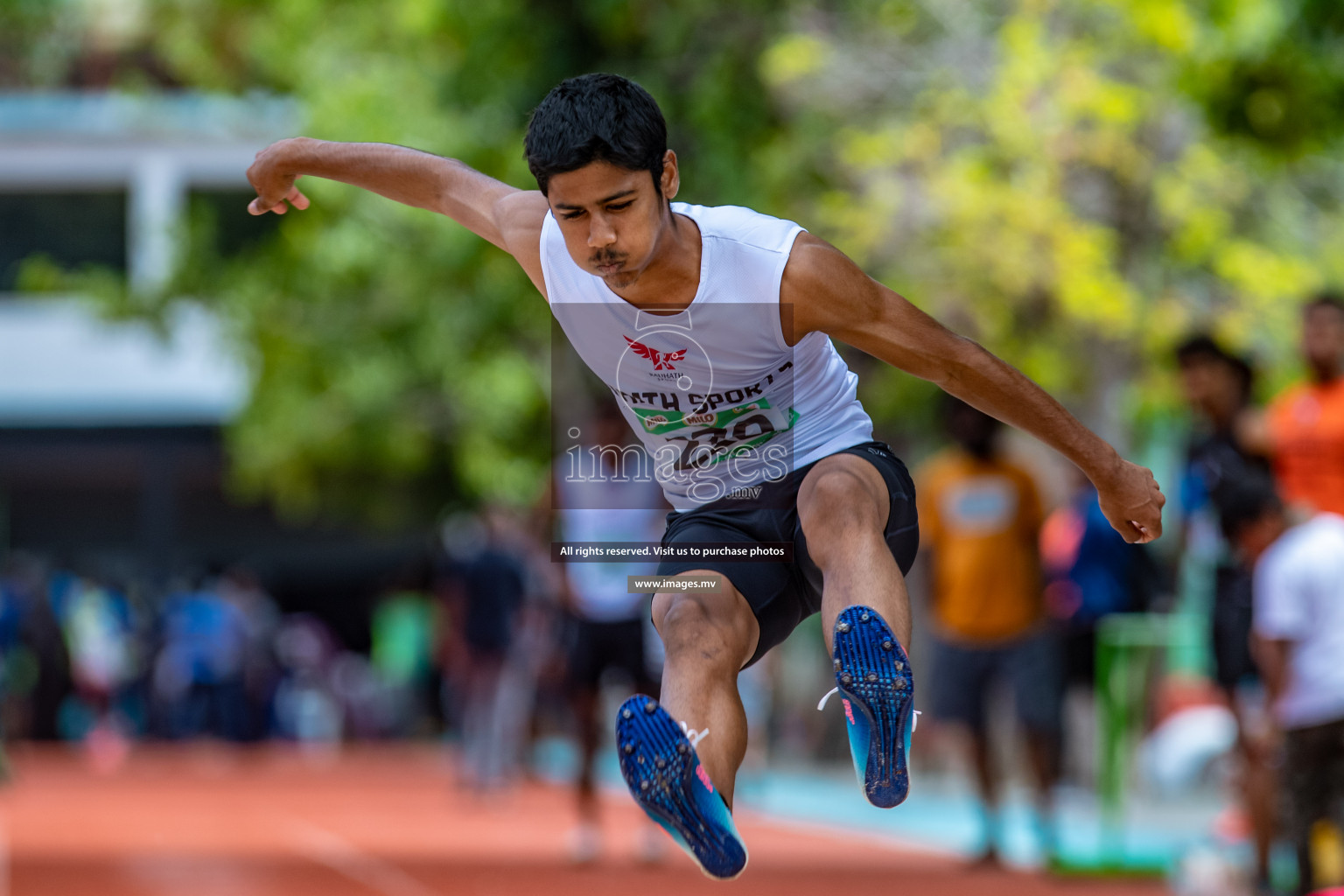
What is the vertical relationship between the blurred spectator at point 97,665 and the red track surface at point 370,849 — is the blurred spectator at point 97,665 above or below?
above

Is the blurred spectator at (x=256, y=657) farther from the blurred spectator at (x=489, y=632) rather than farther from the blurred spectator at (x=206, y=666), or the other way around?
the blurred spectator at (x=489, y=632)

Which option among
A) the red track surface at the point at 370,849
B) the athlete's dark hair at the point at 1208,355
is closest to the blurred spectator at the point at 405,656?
the red track surface at the point at 370,849

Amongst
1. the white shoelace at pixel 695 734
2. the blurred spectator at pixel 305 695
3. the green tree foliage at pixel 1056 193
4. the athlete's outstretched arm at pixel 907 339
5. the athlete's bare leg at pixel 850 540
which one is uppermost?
the green tree foliage at pixel 1056 193

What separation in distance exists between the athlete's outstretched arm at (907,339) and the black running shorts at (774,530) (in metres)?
0.37

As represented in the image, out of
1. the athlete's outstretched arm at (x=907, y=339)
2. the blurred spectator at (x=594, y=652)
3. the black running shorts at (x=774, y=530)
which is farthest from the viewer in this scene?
the blurred spectator at (x=594, y=652)

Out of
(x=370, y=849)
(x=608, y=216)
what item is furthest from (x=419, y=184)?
(x=370, y=849)

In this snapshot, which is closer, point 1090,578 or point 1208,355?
point 1208,355

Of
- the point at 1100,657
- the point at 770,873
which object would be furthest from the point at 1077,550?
the point at 770,873

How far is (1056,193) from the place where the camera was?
1240 centimetres

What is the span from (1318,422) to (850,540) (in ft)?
13.0

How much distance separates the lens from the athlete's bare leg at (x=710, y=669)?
3.69 meters

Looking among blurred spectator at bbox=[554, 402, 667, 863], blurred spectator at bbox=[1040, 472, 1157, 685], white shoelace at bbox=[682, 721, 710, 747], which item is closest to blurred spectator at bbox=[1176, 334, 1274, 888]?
blurred spectator at bbox=[1040, 472, 1157, 685]

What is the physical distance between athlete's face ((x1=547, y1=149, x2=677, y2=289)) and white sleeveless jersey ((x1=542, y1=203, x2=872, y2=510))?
0.16m

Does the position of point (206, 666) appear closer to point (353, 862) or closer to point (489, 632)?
point (489, 632)
